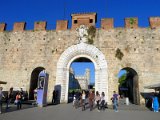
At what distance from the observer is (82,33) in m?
16.3

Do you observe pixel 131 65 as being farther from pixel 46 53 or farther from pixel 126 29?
pixel 46 53

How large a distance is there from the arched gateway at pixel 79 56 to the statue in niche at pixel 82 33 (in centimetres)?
44

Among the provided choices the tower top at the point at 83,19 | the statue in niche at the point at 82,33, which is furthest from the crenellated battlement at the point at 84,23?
the statue in niche at the point at 82,33

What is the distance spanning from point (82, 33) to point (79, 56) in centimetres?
224

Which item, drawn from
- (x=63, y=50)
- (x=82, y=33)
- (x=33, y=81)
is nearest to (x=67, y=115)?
(x=63, y=50)

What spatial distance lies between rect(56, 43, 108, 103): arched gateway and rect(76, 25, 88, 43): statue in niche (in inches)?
17.3

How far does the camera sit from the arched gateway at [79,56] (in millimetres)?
15000

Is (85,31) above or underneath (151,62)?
above

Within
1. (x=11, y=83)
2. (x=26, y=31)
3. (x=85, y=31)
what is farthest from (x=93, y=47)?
(x=11, y=83)

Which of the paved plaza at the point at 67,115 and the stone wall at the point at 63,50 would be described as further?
the stone wall at the point at 63,50

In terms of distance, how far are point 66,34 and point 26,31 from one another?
13.6 feet

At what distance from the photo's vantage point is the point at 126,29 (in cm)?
1602

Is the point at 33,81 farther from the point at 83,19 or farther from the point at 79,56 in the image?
the point at 83,19

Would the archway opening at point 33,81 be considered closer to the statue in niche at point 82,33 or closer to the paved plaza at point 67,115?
the statue in niche at point 82,33
